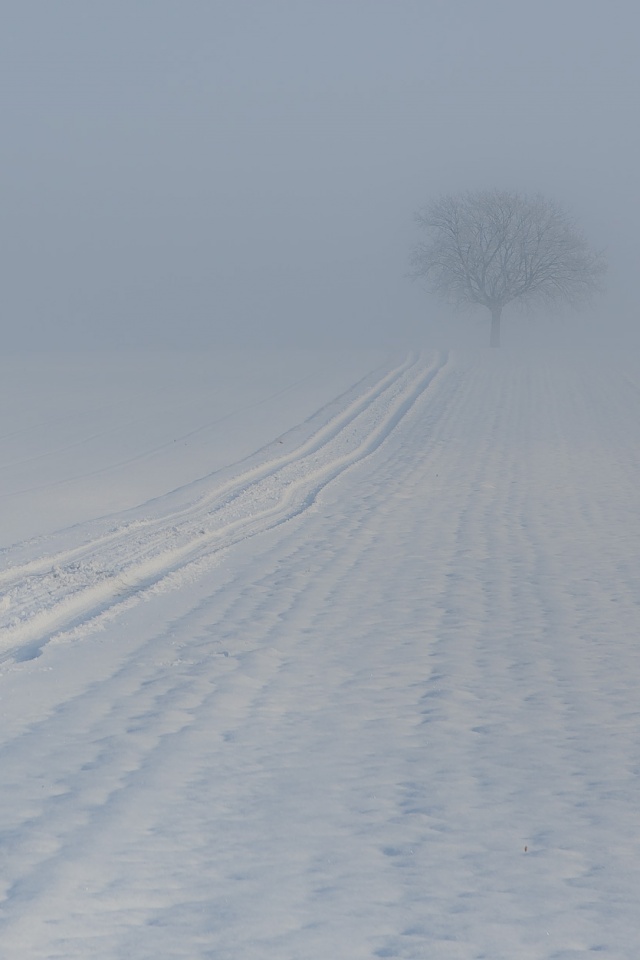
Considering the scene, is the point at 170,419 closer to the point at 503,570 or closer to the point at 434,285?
the point at 503,570

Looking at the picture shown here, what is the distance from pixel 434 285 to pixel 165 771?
190ft

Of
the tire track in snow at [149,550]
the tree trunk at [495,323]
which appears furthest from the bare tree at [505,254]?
the tire track in snow at [149,550]

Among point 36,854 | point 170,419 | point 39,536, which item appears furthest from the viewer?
point 170,419

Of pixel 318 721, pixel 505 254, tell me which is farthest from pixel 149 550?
pixel 505 254

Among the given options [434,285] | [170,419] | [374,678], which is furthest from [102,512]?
[434,285]

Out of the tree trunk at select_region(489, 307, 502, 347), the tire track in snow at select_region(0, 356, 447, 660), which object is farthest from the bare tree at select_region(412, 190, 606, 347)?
the tire track in snow at select_region(0, 356, 447, 660)

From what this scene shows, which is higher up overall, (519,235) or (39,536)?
(519,235)

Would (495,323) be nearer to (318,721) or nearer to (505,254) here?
(505,254)

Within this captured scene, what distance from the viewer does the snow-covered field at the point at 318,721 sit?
359 cm

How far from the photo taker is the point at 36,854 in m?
3.97

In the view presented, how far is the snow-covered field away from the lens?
359cm

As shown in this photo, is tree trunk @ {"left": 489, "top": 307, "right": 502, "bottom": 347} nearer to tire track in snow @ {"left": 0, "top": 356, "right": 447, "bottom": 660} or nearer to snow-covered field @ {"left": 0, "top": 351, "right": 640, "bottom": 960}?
tire track in snow @ {"left": 0, "top": 356, "right": 447, "bottom": 660}

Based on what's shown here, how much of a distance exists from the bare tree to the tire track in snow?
4261cm

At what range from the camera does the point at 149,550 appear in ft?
33.0
